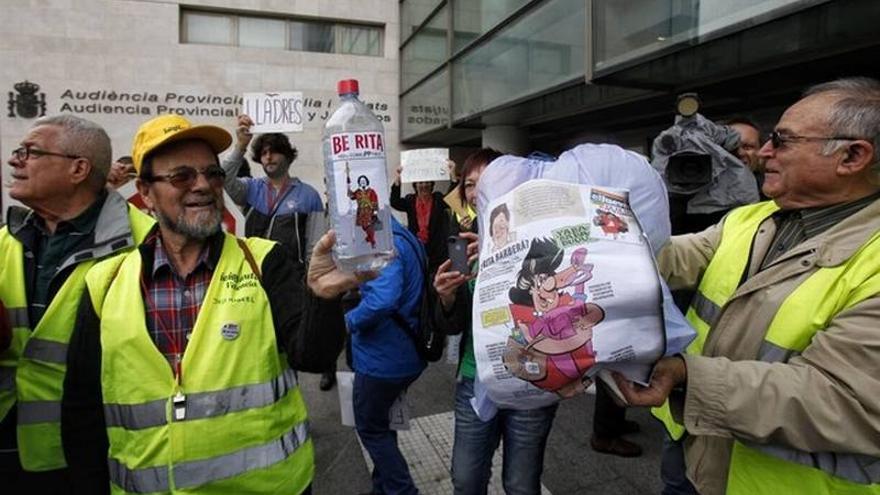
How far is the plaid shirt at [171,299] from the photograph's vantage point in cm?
151

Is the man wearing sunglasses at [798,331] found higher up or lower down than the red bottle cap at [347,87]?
lower down

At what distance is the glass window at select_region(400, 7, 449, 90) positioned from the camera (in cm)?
1030

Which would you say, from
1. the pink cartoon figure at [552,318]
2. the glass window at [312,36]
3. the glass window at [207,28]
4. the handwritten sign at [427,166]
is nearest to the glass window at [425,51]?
the glass window at [312,36]

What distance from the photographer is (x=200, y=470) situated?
141 cm

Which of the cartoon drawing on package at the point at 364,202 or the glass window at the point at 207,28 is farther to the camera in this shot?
the glass window at the point at 207,28

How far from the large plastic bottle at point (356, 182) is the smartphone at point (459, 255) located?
18.7 inches

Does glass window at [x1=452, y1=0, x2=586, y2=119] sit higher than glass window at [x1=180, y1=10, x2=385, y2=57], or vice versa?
glass window at [x1=180, y1=10, x2=385, y2=57]

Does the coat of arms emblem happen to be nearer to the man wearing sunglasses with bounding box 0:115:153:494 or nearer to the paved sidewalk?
the paved sidewalk

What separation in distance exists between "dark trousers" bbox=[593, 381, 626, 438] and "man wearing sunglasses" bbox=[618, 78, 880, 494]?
1893 mm

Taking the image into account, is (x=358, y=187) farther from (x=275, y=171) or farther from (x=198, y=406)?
(x=275, y=171)

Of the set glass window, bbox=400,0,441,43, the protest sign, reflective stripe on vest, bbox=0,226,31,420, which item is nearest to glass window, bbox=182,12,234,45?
glass window, bbox=400,0,441,43

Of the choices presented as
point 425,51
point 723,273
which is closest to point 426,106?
point 425,51

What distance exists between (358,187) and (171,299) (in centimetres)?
75

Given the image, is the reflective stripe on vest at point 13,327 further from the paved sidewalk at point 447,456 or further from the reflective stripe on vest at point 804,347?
the reflective stripe on vest at point 804,347
